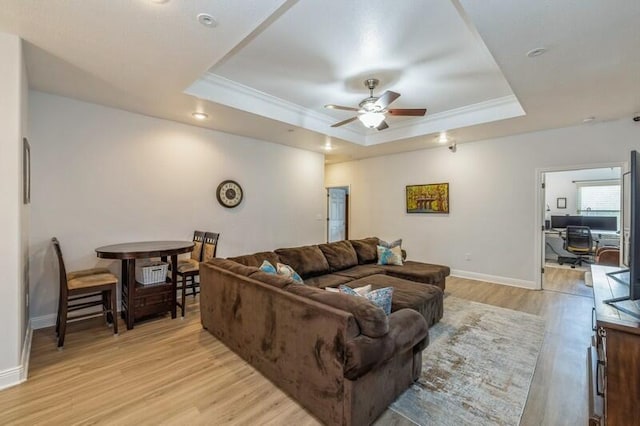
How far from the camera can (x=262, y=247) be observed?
18.3 feet

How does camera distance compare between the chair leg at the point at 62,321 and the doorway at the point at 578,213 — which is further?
the doorway at the point at 578,213

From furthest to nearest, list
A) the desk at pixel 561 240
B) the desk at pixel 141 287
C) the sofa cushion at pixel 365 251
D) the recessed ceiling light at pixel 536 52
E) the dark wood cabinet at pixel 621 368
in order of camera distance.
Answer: the desk at pixel 561 240
the sofa cushion at pixel 365 251
the desk at pixel 141 287
the recessed ceiling light at pixel 536 52
the dark wood cabinet at pixel 621 368

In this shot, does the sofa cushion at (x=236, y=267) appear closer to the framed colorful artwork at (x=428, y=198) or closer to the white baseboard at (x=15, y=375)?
the white baseboard at (x=15, y=375)

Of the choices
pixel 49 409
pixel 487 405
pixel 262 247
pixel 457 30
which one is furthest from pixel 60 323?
pixel 457 30

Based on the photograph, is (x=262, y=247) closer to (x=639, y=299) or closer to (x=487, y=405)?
(x=487, y=405)

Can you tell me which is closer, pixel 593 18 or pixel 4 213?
pixel 593 18

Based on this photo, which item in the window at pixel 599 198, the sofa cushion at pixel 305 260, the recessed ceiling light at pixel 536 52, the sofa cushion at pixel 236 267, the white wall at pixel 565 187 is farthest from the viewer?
the white wall at pixel 565 187

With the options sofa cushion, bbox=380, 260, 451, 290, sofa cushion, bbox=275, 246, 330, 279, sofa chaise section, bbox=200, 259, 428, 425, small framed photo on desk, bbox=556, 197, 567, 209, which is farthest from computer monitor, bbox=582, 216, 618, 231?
sofa chaise section, bbox=200, 259, 428, 425

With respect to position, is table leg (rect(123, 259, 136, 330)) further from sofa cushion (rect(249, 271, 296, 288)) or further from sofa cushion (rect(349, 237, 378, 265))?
sofa cushion (rect(349, 237, 378, 265))

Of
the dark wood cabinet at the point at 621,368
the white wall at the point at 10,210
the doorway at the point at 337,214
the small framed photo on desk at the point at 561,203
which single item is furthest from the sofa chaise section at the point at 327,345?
the small framed photo on desk at the point at 561,203

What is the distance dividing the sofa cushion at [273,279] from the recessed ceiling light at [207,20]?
1977 mm

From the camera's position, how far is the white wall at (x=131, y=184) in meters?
3.39

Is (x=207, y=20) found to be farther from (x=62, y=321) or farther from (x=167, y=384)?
(x=62, y=321)

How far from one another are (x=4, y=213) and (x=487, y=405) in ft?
12.7
